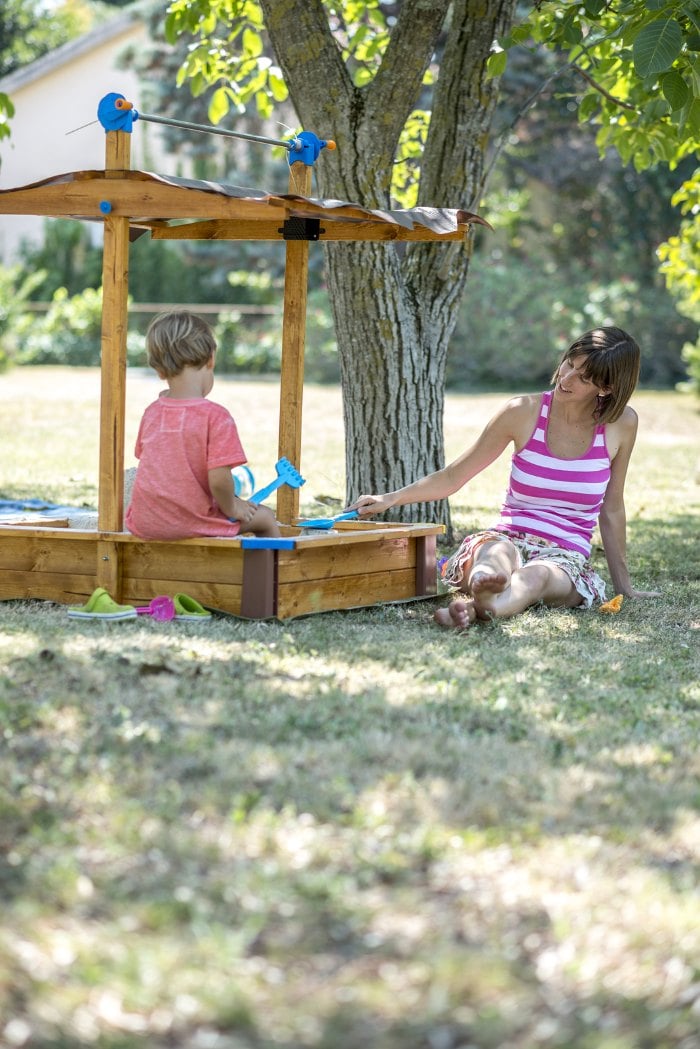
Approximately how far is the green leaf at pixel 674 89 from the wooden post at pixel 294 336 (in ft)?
4.95

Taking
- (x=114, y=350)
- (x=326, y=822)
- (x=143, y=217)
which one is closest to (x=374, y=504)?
(x=114, y=350)

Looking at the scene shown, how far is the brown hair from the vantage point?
17.3 ft

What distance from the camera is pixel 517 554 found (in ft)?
17.7

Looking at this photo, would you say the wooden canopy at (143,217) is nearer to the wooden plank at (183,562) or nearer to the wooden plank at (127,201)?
the wooden plank at (127,201)

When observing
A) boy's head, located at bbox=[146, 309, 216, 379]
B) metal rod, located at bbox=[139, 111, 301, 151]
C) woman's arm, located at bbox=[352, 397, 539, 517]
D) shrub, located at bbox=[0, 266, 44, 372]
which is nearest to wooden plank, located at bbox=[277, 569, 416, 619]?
woman's arm, located at bbox=[352, 397, 539, 517]

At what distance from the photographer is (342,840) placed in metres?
2.67

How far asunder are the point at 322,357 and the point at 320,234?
15.9 metres

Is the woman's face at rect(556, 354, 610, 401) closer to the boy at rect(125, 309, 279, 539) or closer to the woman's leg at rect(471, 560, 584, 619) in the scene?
the woman's leg at rect(471, 560, 584, 619)

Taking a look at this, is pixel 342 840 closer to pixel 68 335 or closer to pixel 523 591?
pixel 523 591

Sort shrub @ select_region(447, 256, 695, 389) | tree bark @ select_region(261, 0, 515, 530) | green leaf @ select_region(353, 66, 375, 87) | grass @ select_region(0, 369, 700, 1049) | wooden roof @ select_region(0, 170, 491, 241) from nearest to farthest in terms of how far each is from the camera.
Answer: grass @ select_region(0, 369, 700, 1049), wooden roof @ select_region(0, 170, 491, 241), tree bark @ select_region(261, 0, 515, 530), green leaf @ select_region(353, 66, 375, 87), shrub @ select_region(447, 256, 695, 389)

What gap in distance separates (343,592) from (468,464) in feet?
2.49

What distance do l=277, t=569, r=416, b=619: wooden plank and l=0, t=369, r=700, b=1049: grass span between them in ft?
0.81

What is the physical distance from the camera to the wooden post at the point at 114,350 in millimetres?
4977

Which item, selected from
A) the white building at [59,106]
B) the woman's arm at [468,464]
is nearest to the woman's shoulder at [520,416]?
the woman's arm at [468,464]
